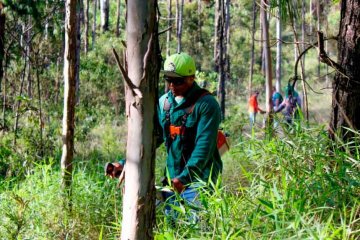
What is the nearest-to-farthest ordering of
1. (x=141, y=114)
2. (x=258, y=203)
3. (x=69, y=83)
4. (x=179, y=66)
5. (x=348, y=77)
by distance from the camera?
(x=141, y=114) → (x=258, y=203) → (x=179, y=66) → (x=348, y=77) → (x=69, y=83)

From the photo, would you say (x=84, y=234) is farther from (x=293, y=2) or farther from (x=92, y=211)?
(x=293, y=2)

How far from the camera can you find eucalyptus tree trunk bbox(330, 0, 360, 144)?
4133 millimetres

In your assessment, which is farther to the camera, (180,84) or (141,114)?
(180,84)

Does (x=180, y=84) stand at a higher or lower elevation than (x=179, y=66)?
lower

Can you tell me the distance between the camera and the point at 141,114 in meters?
2.28

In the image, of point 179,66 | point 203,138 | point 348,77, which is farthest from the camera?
point 348,77

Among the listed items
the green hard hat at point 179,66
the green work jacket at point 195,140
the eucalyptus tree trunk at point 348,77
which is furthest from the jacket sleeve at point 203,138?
the eucalyptus tree trunk at point 348,77

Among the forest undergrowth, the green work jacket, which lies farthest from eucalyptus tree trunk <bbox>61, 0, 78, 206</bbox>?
the green work jacket

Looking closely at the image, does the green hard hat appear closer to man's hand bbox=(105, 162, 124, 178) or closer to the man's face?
the man's face

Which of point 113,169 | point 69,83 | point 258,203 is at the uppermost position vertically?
point 69,83

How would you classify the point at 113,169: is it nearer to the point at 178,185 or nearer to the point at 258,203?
the point at 178,185

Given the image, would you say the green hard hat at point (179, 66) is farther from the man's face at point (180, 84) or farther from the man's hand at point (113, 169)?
the man's hand at point (113, 169)

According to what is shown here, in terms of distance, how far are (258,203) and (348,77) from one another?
5.25 ft

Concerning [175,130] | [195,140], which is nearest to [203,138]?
→ [195,140]
